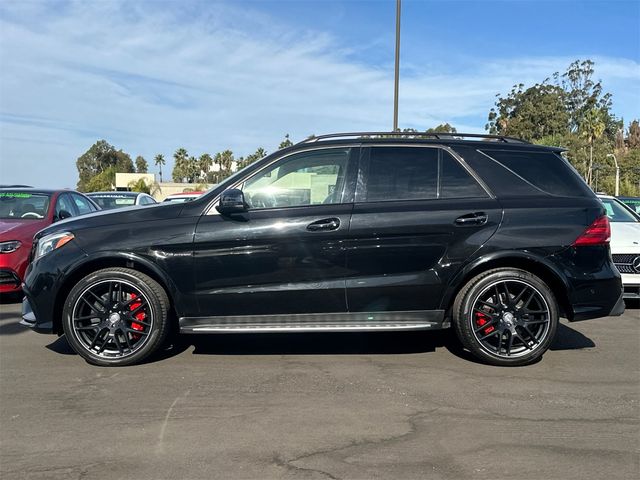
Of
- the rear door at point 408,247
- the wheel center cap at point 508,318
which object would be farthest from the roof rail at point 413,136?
the wheel center cap at point 508,318

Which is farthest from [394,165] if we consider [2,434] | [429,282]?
[2,434]

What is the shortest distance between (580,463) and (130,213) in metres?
3.84

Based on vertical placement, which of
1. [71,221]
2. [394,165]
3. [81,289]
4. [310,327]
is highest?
[394,165]

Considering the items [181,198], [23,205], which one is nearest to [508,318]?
[23,205]

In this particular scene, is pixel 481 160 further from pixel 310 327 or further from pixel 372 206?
pixel 310 327

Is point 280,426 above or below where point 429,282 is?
below

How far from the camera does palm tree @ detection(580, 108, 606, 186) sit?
199 feet

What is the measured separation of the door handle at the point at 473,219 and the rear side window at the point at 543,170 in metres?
0.56

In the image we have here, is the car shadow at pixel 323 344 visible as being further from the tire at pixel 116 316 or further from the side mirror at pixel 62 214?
the side mirror at pixel 62 214

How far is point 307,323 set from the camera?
4.50 metres

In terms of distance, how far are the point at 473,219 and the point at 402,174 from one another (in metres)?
0.73

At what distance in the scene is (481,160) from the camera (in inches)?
188

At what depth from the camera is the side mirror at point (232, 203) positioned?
14.4 ft

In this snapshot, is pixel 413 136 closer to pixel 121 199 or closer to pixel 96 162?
pixel 121 199
